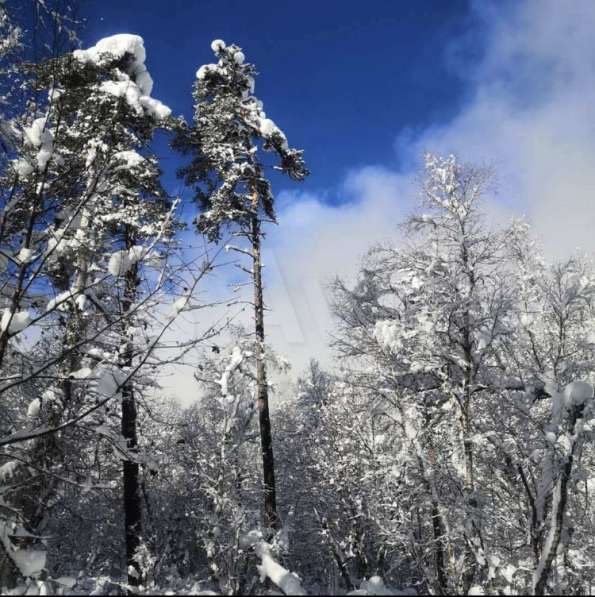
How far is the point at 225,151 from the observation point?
1172cm

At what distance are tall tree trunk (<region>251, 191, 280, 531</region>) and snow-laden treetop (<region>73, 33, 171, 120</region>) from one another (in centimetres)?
339

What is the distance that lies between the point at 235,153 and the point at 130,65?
3.27 metres

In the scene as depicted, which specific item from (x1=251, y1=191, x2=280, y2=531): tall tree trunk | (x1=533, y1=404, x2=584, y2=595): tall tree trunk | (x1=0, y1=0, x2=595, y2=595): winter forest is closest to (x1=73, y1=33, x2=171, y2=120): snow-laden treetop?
(x1=0, y1=0, x2=595, y2=595): winter forest

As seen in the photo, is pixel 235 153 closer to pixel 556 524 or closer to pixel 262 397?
pixel 262 397

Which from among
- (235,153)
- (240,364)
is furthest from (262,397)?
(235,153)

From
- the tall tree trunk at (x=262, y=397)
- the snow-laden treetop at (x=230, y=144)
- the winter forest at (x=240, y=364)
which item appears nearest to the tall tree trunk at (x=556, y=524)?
the winter forest at (x=240, y=364)

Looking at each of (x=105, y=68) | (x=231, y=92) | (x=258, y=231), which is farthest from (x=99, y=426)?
(x=231, y=92)

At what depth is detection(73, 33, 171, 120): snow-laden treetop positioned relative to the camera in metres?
10.1

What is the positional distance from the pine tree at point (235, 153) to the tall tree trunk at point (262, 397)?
0.08 feet

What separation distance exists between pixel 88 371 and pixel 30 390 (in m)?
2.24

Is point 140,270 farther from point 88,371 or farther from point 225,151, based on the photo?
point 225,151

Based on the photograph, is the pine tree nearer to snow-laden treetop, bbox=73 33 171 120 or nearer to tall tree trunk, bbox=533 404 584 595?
snow-laden treetop, bbox=73 33 171 120

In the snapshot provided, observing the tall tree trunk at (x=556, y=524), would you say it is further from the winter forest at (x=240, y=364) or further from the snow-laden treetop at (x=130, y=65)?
the snow-laden treetop at (x=130, y=65)

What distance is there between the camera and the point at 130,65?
10.9m
